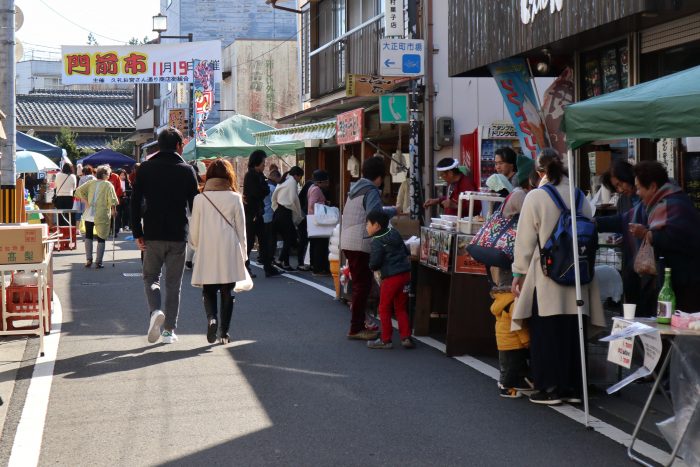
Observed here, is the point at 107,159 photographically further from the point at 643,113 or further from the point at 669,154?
the point at 643,113

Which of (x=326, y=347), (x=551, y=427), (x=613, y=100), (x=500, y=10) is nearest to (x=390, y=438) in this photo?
(x=551, y=427)

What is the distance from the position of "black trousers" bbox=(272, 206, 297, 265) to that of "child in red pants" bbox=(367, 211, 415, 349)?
26.1 feet

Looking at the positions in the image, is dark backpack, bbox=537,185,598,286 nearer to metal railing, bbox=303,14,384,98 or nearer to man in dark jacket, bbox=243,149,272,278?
man in dark jacket, bbox=243,149,272,278

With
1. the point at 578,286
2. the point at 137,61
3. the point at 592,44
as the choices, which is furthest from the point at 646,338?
the point at 137,61

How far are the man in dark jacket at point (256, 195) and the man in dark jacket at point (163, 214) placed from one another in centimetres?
634

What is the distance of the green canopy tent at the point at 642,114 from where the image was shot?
5.77m

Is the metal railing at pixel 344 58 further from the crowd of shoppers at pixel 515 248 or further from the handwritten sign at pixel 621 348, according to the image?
the handwritten sign at pixel 621 348

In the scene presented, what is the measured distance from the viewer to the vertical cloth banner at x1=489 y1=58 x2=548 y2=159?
44.3 feet

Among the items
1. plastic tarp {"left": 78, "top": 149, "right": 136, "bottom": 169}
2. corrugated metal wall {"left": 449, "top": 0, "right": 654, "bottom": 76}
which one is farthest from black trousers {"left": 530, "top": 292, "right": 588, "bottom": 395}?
plastic tarp {"left": 78, "top": 149, "right": 136, "bottom": 169}

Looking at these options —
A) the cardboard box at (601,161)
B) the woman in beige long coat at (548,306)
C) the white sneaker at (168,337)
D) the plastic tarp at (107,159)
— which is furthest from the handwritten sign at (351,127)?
the plastic tarp at (107,159)

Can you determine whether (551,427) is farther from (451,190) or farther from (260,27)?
(260,27)

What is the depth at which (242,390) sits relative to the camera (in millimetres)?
7875

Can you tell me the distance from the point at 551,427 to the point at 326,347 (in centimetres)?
352

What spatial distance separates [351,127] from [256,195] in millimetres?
2137
